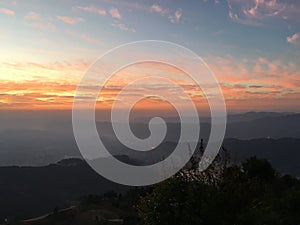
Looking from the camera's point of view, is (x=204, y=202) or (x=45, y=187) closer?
(x=204, y=202)

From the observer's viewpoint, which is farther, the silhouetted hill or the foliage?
the silhouetted hill

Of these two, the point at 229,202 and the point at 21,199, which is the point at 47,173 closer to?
the point at 21,199

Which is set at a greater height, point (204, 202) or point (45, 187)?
point (204, 202)

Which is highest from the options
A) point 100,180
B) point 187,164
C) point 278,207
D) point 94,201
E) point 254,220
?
point 187,164

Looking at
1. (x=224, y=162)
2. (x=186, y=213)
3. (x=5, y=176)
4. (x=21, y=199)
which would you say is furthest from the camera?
(x=5, y=176)

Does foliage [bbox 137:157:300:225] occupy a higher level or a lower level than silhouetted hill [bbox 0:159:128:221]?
higher

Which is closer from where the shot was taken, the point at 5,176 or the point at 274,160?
the point at 5,176

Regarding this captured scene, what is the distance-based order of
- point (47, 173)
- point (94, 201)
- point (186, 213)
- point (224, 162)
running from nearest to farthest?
point (186, 213) → point (224, 162) → point (94, 201) → point (47, 173)

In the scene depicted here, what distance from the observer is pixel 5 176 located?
15175cm

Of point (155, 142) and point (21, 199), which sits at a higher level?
point (155, 142)

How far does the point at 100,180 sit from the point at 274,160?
276 feet

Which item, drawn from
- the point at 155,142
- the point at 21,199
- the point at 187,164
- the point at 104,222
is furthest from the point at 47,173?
the point at 187,164

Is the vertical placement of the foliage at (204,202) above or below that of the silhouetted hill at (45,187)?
above

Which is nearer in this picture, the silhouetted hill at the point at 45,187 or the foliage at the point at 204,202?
the foliage at the point at 204,202
